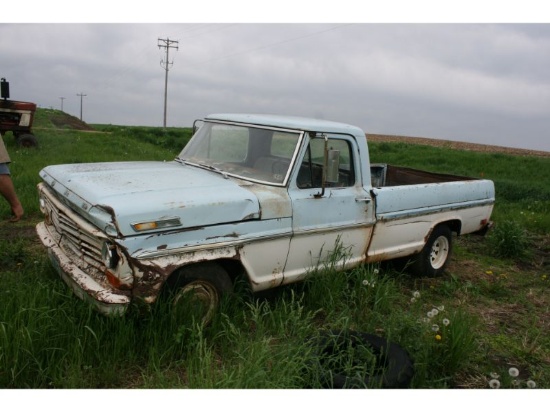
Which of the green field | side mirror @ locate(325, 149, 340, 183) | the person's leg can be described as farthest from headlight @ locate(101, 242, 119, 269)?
the person's leg

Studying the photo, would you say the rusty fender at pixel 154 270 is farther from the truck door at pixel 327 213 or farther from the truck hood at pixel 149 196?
the truck door at pixel 327 213

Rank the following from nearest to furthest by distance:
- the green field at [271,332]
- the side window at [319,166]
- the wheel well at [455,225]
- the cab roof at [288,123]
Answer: the green field at [271,332] → the side window at [319,166] → the cab roof at [288,123] → the wheel well at [455,225]

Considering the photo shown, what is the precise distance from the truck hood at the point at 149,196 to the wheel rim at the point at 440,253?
3.06 meters

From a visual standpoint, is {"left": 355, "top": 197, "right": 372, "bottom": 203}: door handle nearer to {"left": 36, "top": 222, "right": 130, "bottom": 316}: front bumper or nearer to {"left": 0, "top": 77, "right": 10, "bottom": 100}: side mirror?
{"left": 36, "top": 222, "right": 130, "bottom": 316}: front bumper

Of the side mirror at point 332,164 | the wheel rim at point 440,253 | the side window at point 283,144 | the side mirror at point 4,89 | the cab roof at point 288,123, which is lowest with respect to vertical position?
the wheel rim at point 440,253

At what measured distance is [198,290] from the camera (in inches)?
143

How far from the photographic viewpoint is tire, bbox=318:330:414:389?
114 inches

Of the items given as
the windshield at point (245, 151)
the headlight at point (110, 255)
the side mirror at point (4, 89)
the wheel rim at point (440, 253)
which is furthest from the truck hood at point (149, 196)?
the side mirror at point (4, 89)

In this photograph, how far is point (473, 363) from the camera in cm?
362

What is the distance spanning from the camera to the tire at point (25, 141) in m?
14.1

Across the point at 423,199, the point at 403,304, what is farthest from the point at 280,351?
the point at 423,199

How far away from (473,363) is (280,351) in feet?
5.11

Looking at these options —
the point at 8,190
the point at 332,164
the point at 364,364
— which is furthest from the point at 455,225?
the point at 8,190

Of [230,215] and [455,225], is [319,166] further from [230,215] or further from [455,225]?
[455,225]
